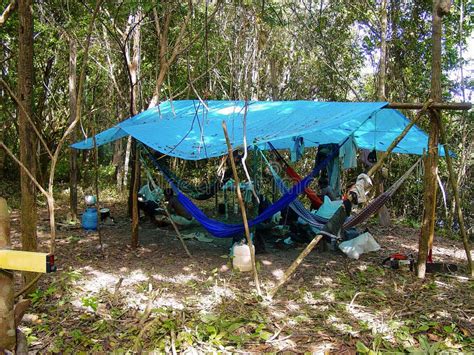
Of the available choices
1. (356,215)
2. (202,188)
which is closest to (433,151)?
(356,215)

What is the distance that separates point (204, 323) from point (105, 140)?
117 inches

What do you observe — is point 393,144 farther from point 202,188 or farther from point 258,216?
point 202,188

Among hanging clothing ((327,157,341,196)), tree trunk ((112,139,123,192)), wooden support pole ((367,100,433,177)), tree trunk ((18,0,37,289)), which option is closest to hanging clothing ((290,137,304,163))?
hanging clothing ((327,157,341,196))

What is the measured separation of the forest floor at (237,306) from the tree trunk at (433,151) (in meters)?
0.27

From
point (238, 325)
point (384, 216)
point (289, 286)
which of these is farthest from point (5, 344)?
point (384, 216)

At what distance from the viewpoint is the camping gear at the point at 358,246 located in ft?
11.9

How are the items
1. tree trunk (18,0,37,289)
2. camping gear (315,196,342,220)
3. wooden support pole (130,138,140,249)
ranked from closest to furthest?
tree trunk (18,0,37,289) < wooden support pole (130,138,140,249) < camping gear (315,196,342,220)

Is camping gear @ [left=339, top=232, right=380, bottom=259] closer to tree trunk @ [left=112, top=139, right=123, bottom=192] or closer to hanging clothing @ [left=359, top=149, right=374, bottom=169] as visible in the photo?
hanging clothing @ [left=359, top=149, right=374, bottom=169]

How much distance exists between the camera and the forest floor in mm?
2104

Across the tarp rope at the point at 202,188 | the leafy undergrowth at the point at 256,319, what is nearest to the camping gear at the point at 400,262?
the leafy undergrowth at the point at 256,319

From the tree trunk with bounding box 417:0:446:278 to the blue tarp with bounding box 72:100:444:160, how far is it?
0.37 meters

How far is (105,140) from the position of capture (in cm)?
465

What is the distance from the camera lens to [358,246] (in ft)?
12.1

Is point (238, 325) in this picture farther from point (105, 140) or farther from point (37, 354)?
point (105, 140)
